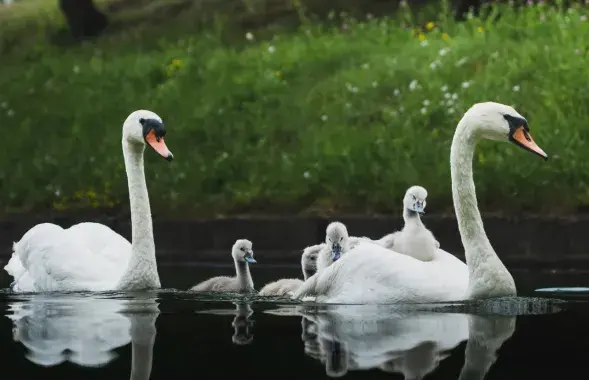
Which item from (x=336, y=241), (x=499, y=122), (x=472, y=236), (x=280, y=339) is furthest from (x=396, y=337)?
(x=336, y=241)

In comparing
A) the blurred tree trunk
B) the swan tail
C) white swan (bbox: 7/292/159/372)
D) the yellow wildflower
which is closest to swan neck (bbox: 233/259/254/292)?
white swan (bbox: 7/292/159/372)

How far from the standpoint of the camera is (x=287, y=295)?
1069cm

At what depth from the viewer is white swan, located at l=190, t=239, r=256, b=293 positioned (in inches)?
450

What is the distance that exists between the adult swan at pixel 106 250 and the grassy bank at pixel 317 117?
425 cm

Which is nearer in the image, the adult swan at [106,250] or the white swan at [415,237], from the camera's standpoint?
the white swan at [415,237]

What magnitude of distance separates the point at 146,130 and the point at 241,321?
105 inches

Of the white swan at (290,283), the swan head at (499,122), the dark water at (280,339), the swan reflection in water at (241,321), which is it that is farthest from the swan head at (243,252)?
the swan head at (499,122)

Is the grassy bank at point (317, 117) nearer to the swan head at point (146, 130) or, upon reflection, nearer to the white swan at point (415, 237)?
the white swan at point (415, 237)

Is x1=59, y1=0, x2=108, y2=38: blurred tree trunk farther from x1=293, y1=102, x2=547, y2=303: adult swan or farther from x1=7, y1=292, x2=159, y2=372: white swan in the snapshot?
x1=293, y1=102, x2=547, y2=303: adult swan

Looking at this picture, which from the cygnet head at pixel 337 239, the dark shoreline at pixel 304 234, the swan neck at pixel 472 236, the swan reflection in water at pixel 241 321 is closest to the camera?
the swan reflection in water at pixel 241 321

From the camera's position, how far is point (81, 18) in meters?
26.7

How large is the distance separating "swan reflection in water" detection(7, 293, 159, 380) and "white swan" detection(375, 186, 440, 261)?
185 centimetres

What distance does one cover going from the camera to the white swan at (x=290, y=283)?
1081cm

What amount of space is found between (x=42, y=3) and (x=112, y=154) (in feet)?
43.8
